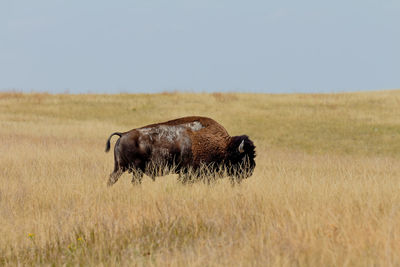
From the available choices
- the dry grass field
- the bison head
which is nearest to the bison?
the bison head

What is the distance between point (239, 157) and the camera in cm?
826

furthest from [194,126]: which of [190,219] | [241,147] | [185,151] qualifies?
[190,219]

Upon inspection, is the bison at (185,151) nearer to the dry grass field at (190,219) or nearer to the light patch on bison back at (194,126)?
the light patch on bison back at (194,126)

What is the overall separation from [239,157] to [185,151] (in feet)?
3.11

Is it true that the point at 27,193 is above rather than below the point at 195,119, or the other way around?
below

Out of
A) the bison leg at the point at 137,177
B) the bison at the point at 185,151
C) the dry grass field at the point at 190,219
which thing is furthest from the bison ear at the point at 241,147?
the bison leg at the point at 137,177

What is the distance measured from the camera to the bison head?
820 centimetres

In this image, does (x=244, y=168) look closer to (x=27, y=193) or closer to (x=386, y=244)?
(x=27, y=193)

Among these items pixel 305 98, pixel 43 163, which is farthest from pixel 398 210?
pixel 305 98

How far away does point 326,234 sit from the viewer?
4379 mm

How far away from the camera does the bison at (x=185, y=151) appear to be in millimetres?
8180

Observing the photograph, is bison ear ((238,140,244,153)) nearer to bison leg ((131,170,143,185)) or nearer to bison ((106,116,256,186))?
bison ((106,116,256,186))

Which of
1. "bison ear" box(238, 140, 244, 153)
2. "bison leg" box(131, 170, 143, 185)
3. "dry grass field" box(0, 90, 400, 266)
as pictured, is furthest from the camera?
"bison leg" box(131, 170, 143, 185)

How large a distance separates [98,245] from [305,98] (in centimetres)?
3319
